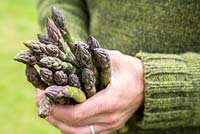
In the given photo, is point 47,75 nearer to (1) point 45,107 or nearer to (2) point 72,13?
(1) point 45,107

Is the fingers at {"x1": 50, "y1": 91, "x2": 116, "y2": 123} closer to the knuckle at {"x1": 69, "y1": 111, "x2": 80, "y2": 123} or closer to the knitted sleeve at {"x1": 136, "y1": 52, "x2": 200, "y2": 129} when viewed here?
the knuckle at {"x1": 69, "y1": 111, "x2": 80, "y2": 123}

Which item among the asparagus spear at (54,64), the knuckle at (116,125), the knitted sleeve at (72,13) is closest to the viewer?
the asparagus spear at (54,64)

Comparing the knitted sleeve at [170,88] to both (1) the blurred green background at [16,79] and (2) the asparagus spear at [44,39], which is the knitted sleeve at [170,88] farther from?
(1) the blurred green background at [16,79]

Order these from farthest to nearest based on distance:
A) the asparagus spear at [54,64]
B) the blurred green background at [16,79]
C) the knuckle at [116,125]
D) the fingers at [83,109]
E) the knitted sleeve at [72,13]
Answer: the blurred green background at [16,79] < the knitted sleeve at [72,13] < the knuckle at [116,125] < the fingers at [83,109] < the asparagus spear at [54,64]

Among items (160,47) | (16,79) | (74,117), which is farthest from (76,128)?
(16,79)

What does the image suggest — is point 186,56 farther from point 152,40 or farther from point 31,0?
point 31,0

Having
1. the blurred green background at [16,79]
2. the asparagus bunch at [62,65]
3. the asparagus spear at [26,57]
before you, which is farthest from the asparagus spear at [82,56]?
the blurred green background at [16,79]

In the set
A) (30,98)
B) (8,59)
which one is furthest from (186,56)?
(8,59)
